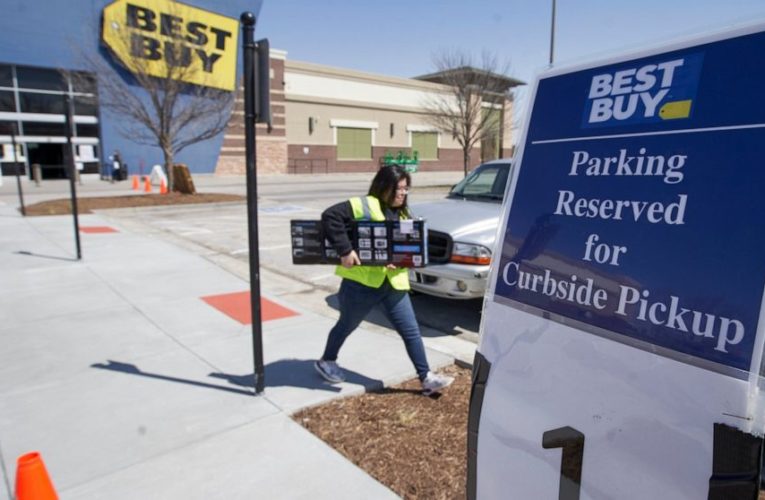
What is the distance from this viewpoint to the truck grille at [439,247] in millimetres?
5277

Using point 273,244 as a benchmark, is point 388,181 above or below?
above

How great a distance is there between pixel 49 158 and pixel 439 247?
29.1 m

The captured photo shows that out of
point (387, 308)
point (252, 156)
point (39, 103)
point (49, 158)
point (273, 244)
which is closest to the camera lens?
point (252, 156)

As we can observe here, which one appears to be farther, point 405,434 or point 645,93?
point 405,434

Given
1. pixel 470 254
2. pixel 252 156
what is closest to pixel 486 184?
pixel 470 254

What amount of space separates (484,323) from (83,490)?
232 cm

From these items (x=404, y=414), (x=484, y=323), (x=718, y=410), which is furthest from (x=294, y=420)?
(x=718, y=410)

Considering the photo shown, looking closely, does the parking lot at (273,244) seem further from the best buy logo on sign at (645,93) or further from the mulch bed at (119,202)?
the best buy logo on sign at (645,93)

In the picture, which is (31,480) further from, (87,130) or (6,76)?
(87,130)

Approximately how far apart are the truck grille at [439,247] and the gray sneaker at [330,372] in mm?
1808

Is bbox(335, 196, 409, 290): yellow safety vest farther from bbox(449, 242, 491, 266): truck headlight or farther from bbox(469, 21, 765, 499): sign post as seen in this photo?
bbox(469, 21, 765, 499): sign post

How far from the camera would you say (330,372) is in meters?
3.91

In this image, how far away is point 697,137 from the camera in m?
1.29

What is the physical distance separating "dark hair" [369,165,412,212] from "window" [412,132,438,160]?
4497 cm
